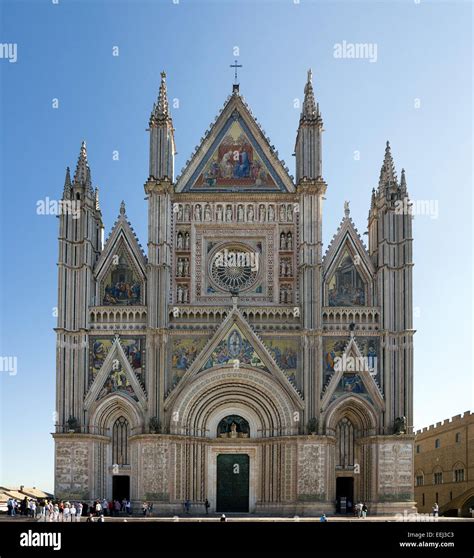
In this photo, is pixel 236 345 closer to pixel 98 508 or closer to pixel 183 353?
pixel 183 353

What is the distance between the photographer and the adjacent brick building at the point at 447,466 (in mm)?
56188

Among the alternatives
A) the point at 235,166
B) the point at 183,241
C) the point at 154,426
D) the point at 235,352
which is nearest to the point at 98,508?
the point at 154,426

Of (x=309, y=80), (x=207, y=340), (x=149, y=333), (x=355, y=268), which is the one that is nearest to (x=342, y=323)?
(x=355, y=268)

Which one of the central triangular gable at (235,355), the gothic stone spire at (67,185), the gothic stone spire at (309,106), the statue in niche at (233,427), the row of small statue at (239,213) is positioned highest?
the gothic stone spire at (309,106)

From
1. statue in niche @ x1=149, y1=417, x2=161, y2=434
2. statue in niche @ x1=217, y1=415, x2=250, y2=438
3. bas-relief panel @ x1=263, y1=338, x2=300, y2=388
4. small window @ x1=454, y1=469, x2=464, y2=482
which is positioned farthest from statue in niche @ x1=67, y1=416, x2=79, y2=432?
small window @ x1=454, y1=469, x2=464, y2=482

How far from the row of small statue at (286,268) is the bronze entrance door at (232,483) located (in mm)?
9925

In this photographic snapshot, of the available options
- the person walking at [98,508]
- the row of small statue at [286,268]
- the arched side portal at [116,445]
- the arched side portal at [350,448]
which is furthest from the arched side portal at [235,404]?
the row of small statue at [286,268]

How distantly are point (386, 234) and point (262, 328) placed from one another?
8347 mm

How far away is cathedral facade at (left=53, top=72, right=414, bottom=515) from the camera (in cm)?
4581

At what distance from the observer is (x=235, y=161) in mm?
50219

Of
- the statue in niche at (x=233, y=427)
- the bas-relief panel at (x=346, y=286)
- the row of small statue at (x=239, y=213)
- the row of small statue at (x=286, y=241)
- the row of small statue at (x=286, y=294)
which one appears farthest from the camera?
the row of small statue at (x=239, y=213)

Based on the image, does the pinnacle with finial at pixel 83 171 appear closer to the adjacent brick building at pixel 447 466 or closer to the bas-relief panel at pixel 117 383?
the bas-relief panel at pixel 117 383

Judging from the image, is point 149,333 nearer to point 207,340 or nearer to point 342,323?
point 207,340

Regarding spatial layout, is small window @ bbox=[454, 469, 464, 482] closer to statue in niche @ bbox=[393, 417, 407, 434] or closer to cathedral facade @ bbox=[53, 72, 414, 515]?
cathedral facade @ bbox=[53, 72, 414, 515]
